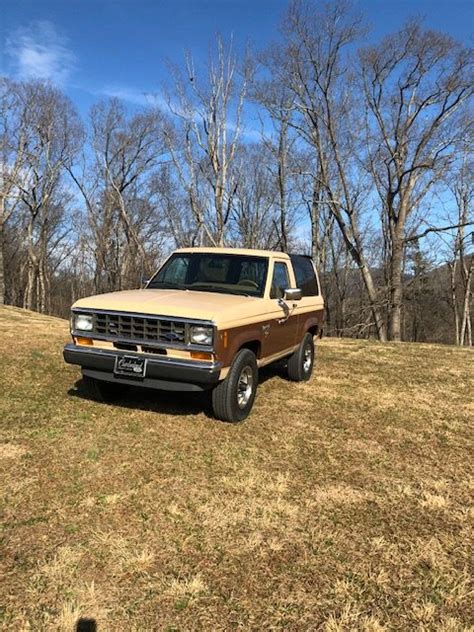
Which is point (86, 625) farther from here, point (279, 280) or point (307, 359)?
point (307, 359)

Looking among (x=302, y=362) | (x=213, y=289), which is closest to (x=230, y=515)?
(x=213, y=289)

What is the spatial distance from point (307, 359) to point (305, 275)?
1376 millimetres

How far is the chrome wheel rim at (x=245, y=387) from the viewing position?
5224mm

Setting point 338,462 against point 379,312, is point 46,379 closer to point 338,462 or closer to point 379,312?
point 338,462

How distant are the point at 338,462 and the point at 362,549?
1356mm

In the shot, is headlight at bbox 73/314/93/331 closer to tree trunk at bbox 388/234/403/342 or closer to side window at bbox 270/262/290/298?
side window at bbox 270/262/290/298

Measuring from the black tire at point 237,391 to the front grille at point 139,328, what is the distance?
0.70 m

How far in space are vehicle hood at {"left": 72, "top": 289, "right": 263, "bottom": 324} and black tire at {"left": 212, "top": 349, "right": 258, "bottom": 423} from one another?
540mm

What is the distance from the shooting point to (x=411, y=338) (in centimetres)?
→ 4662

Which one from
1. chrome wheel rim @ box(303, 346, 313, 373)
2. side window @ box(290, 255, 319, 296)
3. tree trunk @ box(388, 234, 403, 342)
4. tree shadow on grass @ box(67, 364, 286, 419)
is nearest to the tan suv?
tree shadow on grass @ box(67, 364, 286, 419)

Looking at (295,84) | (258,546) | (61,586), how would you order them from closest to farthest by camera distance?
(61,586)
(258,546)
(295,84)

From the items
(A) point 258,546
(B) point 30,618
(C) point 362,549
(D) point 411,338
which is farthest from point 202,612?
(D) point 411,338

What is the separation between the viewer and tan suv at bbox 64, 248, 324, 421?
457 centimetres

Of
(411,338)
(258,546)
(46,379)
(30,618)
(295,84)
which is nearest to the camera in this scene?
(30,618)
